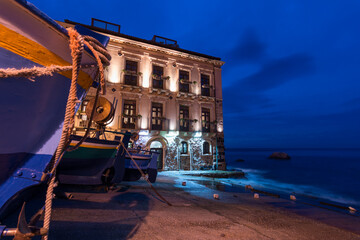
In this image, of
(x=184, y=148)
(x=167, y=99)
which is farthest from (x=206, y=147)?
(x=167, y=99)

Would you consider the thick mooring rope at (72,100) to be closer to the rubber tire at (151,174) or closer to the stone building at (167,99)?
the rubber tire at (151,174)

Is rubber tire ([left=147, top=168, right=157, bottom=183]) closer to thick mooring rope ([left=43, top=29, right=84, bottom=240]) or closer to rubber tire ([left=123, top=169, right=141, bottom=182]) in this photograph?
rubber tire ([left=123, top=169, right=141, bottom=182])

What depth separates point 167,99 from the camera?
15.2 m

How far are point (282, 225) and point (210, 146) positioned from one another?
42.8 ft

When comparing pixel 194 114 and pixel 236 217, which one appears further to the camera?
pixel 194 114

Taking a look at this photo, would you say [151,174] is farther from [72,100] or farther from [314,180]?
[314,180]

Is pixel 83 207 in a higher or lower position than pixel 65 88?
lower

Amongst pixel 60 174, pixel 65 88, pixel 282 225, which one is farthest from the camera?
pixel 60 174

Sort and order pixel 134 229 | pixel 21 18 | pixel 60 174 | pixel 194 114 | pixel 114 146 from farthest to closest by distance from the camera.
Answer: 1. pixel 194 114
2. pixel 114 146
3. pixel 60 174
4. pixel 134 229
5. pixel 21 18

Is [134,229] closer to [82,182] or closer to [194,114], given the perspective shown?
[82,182]

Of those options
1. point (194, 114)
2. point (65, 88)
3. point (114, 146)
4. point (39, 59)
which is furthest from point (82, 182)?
point (194, 114)

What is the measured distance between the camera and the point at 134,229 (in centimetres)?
269

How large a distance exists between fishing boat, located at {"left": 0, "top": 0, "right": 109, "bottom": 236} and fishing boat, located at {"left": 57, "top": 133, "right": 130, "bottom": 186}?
2.15m

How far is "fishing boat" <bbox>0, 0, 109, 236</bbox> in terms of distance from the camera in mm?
1713
